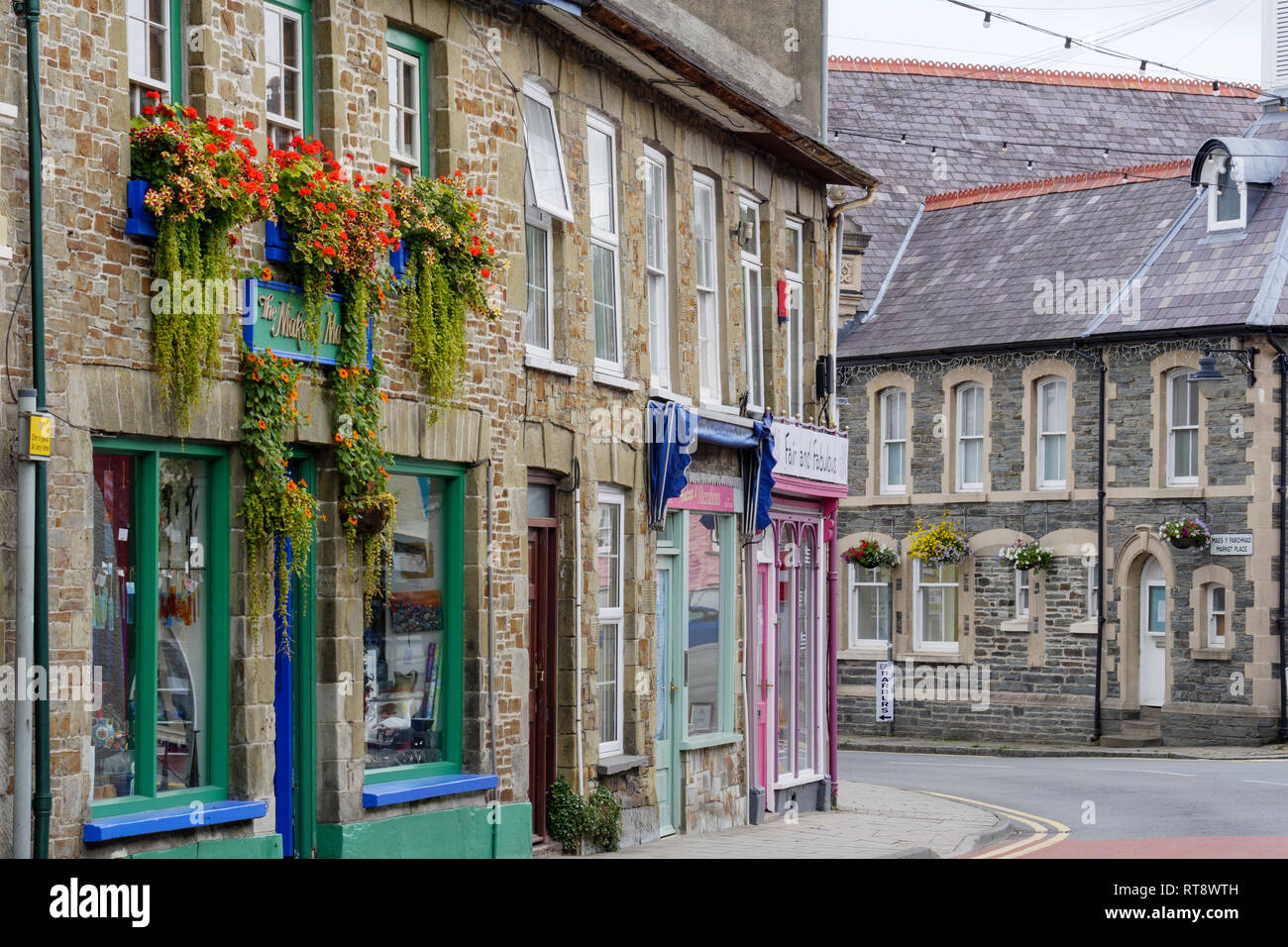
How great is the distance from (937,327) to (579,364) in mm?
23221

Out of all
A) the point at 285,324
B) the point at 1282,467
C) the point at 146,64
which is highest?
the point at 146,64

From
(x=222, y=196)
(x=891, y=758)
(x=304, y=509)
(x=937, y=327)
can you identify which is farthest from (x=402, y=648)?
(x=937, y=327)

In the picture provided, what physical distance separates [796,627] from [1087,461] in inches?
611

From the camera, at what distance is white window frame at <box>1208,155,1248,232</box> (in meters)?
35.2

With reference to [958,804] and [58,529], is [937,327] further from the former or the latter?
[58,529]

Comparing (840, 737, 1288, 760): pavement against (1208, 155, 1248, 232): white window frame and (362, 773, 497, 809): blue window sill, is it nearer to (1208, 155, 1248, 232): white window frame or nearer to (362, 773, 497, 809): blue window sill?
(1208, 155, 1248, 232): white window frame

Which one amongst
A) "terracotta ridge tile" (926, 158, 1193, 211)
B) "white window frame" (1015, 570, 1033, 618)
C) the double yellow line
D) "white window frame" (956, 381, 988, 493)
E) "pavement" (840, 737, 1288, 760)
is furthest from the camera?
"terracotta ridge tile" (926, 158, 1193, 211)

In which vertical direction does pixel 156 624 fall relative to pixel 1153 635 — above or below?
above

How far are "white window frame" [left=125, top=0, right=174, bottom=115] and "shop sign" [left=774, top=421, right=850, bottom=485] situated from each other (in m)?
9.59

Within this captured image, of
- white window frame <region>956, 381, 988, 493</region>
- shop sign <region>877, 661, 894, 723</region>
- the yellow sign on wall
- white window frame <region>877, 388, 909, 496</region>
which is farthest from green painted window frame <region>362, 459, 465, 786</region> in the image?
white window frame <region>877, 388, 909, 496</region>

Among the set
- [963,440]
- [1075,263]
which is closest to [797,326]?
[963,440]

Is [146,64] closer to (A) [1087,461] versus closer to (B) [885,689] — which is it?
(B) [885,689]

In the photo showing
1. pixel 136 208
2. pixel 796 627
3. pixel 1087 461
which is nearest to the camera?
pixel 136 208

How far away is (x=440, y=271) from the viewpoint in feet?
41.7
